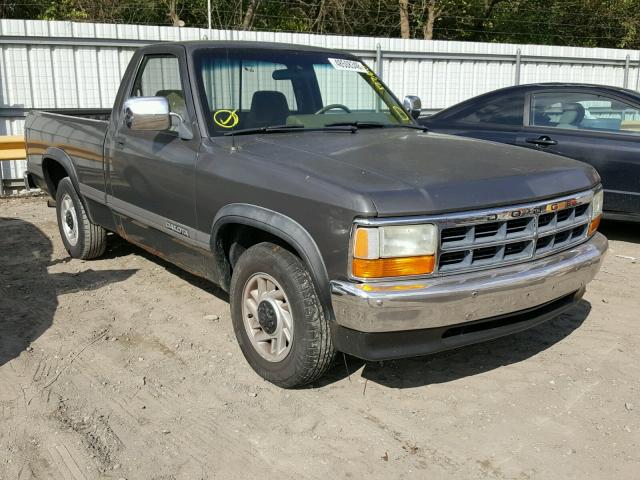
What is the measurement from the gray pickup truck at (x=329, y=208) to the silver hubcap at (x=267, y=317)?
11 millimetres

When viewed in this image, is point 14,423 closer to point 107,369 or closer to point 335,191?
point 107,369

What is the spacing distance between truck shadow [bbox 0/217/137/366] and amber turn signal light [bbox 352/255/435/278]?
2430mm

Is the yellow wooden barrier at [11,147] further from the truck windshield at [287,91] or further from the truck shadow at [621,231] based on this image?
the truck shadow at [621,231]

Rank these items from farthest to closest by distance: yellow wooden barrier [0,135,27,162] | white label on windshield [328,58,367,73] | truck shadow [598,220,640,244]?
yellow wooden barrier [0,135,27,162] → truck shadow [598,220,640,244] → white label on windshield [328,58,367,73]

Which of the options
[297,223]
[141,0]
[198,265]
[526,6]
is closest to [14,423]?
[198,265]

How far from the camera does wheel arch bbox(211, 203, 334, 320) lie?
3.21 meters

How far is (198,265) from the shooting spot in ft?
14.1

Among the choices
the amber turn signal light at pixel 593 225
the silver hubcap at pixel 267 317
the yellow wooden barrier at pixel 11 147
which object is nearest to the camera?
the silver hubcap at pixel 267 317

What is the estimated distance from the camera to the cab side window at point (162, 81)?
4383 millimetres

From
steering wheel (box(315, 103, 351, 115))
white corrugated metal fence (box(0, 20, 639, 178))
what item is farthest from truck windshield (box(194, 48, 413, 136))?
white corrugated metal fence (box(0, 20, 639, 178))

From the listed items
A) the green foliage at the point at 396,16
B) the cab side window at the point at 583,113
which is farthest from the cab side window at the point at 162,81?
the green foliage at the point at 396,16

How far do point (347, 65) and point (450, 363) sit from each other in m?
2.29

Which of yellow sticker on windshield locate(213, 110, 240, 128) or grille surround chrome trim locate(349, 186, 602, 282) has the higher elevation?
yellow sticker on windshield locate(213, 110, 240, 128)

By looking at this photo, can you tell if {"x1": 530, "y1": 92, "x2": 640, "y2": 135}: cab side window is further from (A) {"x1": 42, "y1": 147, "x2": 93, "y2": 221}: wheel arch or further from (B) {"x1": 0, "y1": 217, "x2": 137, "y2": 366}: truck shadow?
(A) {"x1": 42, "y1": 147, "x2": 93, "y2": 221}: wheel arch
